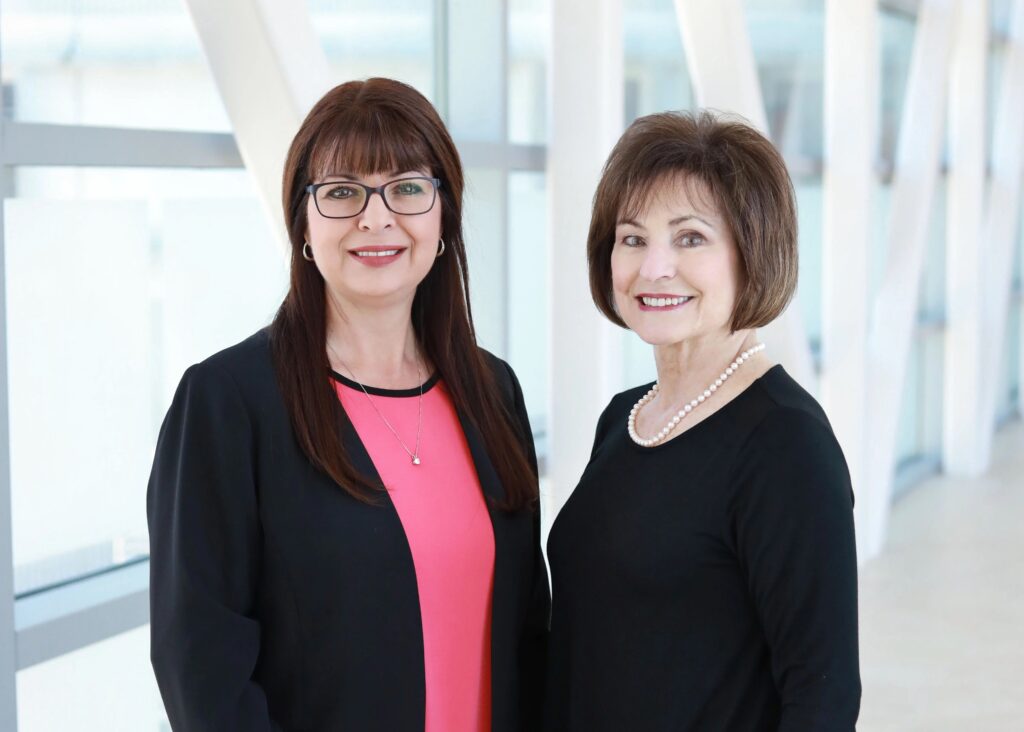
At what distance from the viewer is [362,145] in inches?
82.0

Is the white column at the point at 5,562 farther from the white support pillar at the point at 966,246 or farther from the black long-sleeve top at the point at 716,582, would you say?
the white support pillar at the point at 966,246

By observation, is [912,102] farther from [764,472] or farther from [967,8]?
[764,472]

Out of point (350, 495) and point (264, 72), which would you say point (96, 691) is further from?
point (264, 72)

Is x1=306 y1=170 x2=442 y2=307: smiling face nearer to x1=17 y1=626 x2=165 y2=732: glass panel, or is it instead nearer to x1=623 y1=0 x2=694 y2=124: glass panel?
x1=17 y1=626 x2=165 y2=732: glass panel

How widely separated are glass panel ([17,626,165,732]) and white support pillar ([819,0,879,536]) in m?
4.85

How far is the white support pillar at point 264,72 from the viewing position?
2996 millimetres

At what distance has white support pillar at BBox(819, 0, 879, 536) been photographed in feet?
23.4

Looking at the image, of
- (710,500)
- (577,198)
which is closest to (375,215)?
(710,500)

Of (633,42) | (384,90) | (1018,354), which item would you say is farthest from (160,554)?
(1018,354)

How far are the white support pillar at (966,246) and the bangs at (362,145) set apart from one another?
29.2 feet

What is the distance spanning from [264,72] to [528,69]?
2.01 meters

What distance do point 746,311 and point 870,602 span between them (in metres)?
4.82

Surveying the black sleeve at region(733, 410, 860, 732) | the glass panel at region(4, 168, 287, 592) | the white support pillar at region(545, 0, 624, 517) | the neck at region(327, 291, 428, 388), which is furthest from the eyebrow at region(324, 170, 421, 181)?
the white support pillar at region(545, 0, 624, 517)

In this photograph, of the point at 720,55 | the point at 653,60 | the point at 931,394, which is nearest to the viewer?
the point at 720,55
